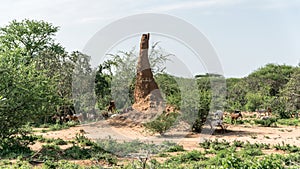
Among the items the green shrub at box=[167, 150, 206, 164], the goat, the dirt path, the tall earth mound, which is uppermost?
the tall earth mound

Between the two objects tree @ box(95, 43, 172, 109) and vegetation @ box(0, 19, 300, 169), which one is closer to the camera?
vegetation @ box(0, 19, 300, 169)

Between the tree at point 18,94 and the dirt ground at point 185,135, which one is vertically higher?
the tree at point 18,94

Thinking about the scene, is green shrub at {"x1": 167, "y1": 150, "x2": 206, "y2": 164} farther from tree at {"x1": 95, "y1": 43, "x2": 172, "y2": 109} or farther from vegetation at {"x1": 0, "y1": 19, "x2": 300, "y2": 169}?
tree at {"x1": 95, "y1": 43, "x2": 172, "y2": 109}

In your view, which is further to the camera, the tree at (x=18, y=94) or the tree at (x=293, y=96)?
the tree at (x=293, y=96)

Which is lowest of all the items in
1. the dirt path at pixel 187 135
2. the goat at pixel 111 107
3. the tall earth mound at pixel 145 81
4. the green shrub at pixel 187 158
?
the green shrub at pixel 187 158

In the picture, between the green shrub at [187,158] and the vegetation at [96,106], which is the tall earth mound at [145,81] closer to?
the vegetation at [96,106]

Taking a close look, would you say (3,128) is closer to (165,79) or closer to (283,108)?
(165,79)

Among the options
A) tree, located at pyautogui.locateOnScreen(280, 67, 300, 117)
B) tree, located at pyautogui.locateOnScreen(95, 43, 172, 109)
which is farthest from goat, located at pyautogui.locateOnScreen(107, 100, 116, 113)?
tree, located at pyautogui.locateOnScreen(280, 67, 300, 117)

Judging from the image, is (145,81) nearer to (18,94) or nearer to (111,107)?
(111,107)

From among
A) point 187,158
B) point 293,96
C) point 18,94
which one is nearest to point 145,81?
point 18,94

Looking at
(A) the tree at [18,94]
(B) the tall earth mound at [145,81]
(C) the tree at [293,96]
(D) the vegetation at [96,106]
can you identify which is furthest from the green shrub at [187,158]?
(C) the tree at [293,96]

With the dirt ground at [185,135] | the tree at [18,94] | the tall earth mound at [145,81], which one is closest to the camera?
the tree at [18,94]

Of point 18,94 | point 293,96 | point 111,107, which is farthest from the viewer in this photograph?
point 293,96

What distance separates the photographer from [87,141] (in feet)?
44.1
